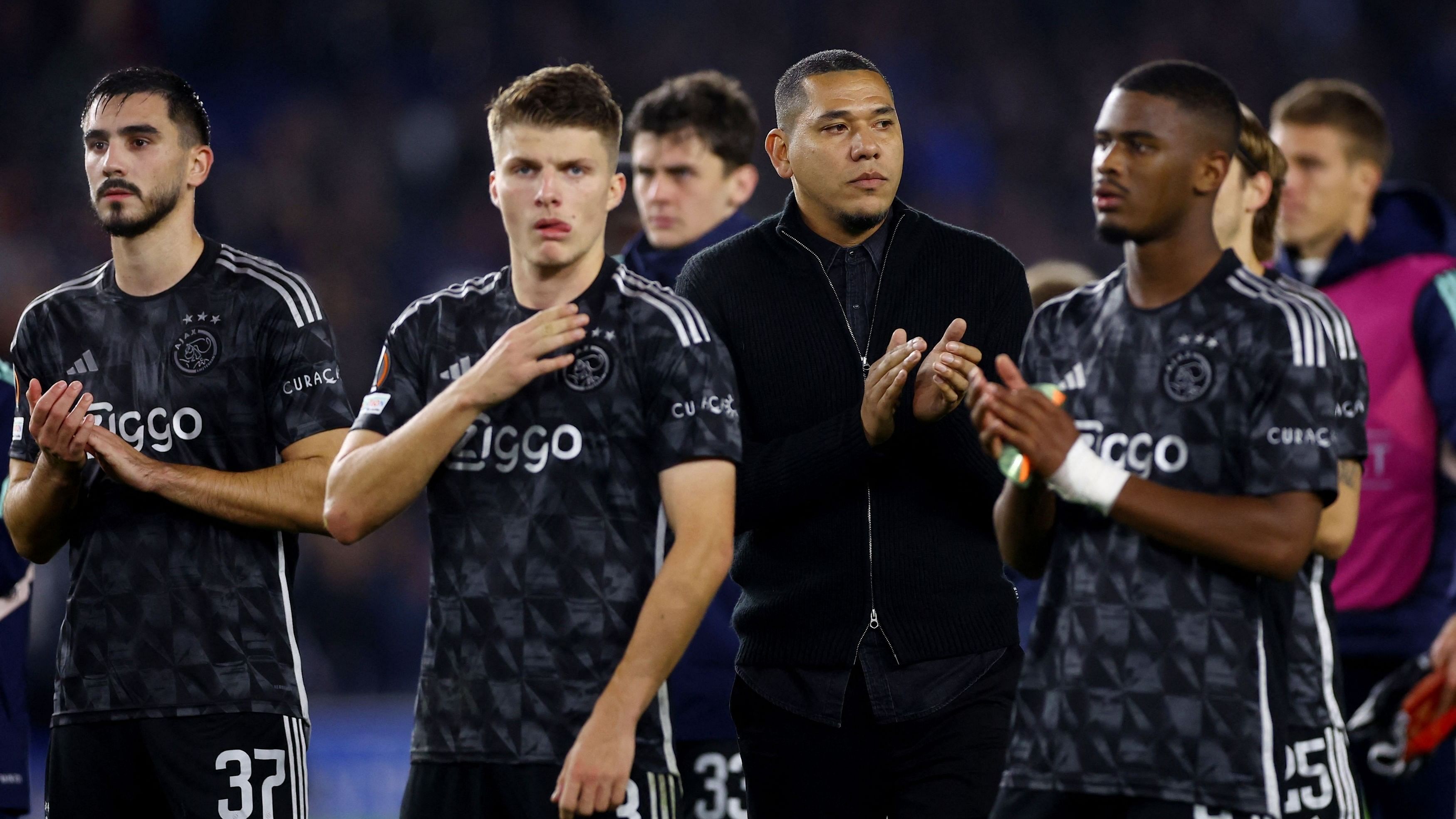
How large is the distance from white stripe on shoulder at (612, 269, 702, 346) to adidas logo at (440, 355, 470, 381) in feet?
1.20

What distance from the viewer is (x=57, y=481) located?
3830 millimetres

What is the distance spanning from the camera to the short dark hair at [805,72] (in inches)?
159

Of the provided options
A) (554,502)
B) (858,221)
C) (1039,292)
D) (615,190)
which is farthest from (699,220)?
(554,502)

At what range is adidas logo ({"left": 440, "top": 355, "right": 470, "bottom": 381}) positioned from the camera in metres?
3.72

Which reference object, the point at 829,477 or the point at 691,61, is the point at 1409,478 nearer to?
the point at 829,477

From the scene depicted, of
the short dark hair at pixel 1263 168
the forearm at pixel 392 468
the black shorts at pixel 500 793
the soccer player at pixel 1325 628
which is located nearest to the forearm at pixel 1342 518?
the soccer player at pixel 1325 628

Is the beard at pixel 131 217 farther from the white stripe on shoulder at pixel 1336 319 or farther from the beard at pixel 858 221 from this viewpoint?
the white stripe on shoulder at pixel 1336 319

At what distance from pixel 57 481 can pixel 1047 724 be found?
224cm

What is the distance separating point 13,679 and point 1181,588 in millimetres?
3345

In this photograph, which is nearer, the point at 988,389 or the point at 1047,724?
the point at 988,389


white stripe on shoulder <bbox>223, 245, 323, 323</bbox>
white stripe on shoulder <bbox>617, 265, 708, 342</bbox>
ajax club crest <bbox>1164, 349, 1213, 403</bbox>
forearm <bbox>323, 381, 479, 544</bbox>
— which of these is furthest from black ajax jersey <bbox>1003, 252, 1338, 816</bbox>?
white stripe on shoulder <bbox>223, 245, 323, 323</bbox>

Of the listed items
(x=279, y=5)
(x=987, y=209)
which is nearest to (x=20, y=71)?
(x=279, y=5)

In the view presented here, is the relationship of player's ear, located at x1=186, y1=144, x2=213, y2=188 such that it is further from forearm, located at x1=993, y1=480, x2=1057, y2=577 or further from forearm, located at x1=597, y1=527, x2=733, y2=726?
forearm, located at x1=993, y1=480, x2=1057, y2=577

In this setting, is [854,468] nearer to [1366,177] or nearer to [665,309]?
[665,309]
